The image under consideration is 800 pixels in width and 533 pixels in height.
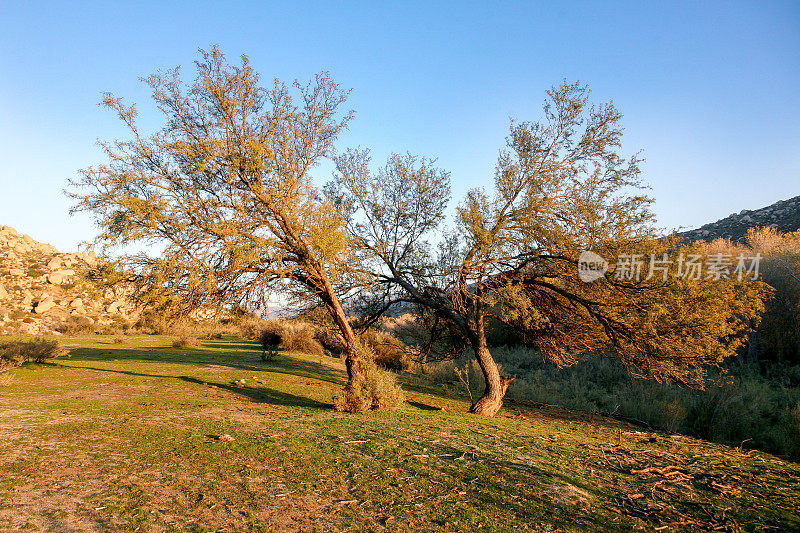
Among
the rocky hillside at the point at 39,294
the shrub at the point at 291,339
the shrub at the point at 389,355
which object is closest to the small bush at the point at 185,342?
the shrub at the point at 291,339

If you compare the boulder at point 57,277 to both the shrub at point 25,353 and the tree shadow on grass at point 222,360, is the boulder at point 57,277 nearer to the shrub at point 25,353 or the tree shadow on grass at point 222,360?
the tree shadow on grass at point 222,360

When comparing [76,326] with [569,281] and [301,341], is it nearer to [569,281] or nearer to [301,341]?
[301,341]

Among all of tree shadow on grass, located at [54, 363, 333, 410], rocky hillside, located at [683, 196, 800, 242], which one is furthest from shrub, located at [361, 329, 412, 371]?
rocky hillside, located at [683, 196, 800, 242]

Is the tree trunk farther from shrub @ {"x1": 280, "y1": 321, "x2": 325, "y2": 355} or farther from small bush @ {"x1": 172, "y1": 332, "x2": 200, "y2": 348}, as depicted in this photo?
small bush @ {"x1": 172, "y1": 332, "x2": 200, "y2": 348}

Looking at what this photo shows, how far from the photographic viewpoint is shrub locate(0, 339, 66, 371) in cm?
1290

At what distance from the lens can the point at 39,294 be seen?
34.2 m

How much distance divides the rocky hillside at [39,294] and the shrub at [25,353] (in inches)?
424

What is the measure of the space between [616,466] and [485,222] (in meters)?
6.54

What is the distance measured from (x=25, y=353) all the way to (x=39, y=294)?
85.1 feet

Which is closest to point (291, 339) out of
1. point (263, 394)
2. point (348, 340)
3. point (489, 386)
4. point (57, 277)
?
point (263, 394)

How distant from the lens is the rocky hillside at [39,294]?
30.2m

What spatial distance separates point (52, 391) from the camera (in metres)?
10.2

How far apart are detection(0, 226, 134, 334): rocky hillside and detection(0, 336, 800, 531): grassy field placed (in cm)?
2223

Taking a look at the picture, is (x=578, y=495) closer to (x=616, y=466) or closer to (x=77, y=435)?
(x=616, y=466)
